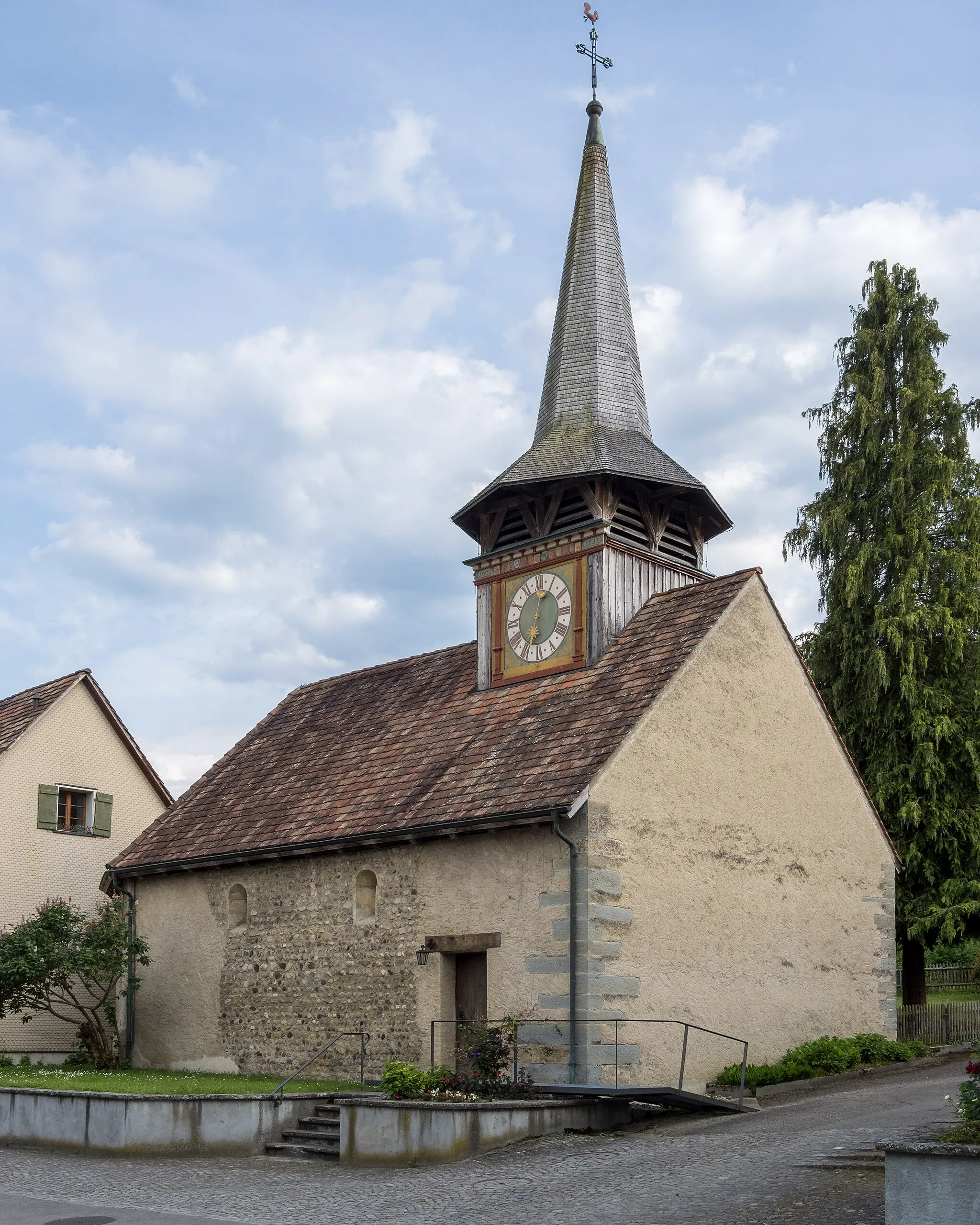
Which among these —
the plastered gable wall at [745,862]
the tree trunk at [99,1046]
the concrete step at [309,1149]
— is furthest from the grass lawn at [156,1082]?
the plastered gable wall at [745,862]

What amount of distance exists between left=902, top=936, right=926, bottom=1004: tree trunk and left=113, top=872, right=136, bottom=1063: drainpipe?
14319 millimetres

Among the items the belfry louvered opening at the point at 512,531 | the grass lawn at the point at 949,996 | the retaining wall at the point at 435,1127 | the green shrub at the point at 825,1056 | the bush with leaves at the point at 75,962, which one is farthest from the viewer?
the grass lawn at the point at 949,996

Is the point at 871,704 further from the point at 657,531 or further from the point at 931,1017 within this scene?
the point at 657,531

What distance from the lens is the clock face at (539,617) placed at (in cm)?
2175

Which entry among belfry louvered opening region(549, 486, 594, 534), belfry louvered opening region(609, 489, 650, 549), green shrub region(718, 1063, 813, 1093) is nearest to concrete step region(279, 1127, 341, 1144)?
green shrub region(718, 1063, 813, 1093)

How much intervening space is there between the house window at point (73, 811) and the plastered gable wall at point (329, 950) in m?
4.43

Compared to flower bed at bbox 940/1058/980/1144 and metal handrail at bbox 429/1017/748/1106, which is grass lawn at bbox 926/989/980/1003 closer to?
metal handrail at bbox 429/1017/748/1106

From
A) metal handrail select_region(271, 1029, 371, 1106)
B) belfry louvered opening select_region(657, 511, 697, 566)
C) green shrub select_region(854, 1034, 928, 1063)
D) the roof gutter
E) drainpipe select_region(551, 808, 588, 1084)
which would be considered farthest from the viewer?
belfry louvered opening select_region(657, 511, 697, 566)

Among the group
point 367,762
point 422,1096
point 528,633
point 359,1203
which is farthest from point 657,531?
point 359,1203

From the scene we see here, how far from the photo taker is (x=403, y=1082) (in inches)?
635

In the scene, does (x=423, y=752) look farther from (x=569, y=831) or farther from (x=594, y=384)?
(x=594, y=384)

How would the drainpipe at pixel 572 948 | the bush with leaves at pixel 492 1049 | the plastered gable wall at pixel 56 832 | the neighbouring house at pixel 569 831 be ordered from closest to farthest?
1. the drainpipe at pixel 572 948
2. the bush with leaves at pixel 492 1049
3. the neighbouring house at pixel 569 831
4. the plastered gable wall at pixel 56 832

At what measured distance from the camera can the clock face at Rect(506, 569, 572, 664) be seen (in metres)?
21.8

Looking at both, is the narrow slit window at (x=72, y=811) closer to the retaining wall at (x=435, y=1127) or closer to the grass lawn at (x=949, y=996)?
the retaining wall at (x=435, y=1127)
